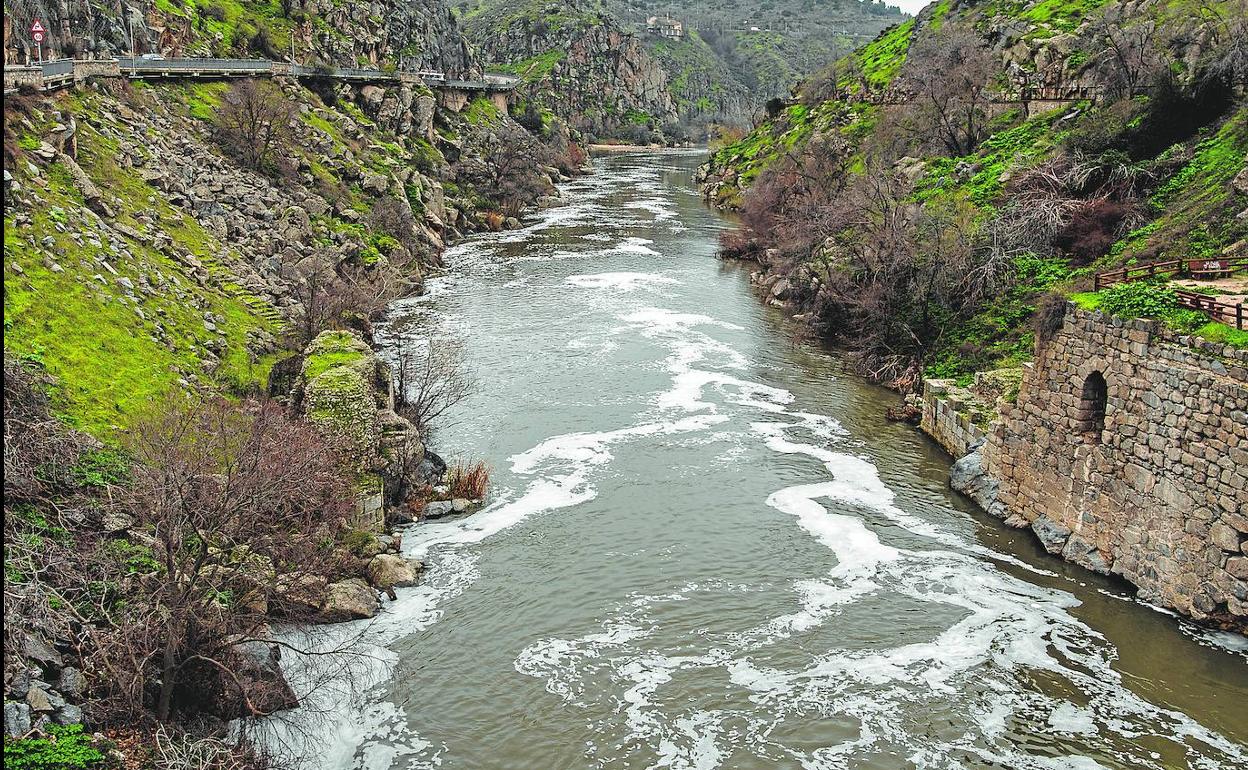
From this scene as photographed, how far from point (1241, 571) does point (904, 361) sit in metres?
17.3

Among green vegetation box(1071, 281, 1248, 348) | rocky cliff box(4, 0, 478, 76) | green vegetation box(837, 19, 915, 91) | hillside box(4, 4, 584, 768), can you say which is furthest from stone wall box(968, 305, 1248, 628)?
green vegetation box(837, 19, 915, 91)

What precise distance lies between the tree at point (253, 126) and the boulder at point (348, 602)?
106 feet

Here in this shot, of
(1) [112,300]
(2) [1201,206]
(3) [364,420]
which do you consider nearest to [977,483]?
(2) [1201,206]

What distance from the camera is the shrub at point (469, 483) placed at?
83.4 ft

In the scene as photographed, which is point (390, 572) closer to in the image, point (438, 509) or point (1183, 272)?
point (438, 509)

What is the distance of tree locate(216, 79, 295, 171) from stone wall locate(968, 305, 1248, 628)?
37497 millimetres

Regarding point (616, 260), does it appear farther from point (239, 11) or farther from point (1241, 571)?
point (1241, 571)

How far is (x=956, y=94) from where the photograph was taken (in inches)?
2046

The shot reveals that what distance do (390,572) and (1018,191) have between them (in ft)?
96.2

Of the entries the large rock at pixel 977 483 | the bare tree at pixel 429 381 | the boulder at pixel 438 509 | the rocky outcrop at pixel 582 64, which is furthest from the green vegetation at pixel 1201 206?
the rocky outcrop at pixel 582 64

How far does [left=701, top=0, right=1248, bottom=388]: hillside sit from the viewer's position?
3092cm

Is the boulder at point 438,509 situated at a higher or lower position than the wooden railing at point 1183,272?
lower

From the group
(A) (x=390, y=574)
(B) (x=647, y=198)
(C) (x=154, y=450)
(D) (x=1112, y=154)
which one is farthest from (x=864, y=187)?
(B) (x=647, y=198)

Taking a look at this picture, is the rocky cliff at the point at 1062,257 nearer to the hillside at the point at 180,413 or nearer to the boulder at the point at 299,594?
the hillside at the point at 180,413
